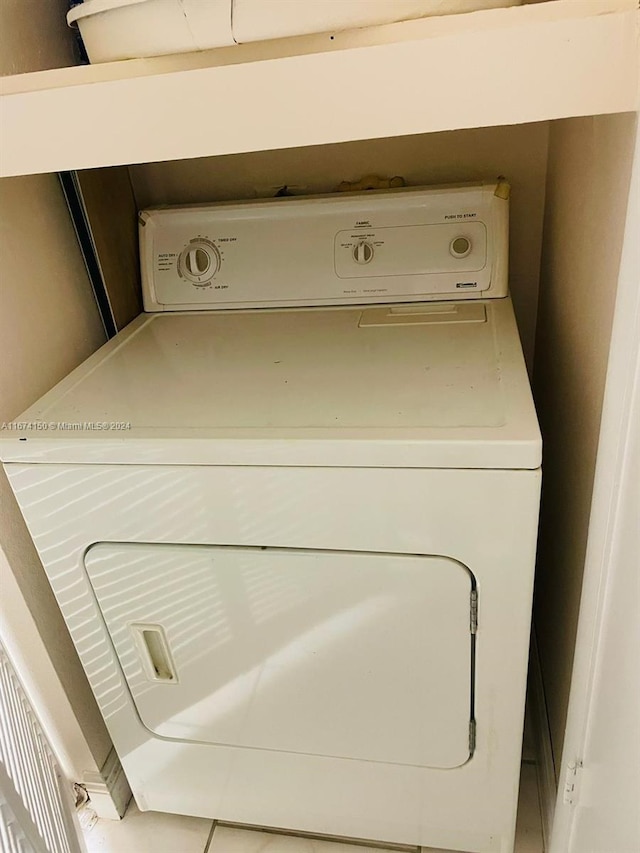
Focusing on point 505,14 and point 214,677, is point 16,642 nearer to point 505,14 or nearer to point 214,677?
point 214,677

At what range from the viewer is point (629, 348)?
0.66 meters

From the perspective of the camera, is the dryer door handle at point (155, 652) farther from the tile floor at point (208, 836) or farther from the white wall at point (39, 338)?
the tile floor at point (208, 836)

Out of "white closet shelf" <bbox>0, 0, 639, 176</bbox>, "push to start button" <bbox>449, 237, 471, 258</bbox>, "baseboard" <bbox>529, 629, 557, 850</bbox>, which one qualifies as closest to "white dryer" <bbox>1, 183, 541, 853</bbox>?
"push to start button" <bbox>449, 237, 471, 258</bbox>

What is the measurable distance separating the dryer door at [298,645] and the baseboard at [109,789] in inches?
11.3

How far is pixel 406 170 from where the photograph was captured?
4.25ft

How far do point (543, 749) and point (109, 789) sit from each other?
33.4 inches

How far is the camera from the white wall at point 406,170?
1.25 metres

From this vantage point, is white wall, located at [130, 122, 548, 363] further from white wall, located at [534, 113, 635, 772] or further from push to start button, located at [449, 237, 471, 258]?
push to start button, located at [449, 237, 471, 258]

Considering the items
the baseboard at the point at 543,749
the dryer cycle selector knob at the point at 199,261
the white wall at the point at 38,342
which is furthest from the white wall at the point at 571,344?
the white wall at the point at 38,342

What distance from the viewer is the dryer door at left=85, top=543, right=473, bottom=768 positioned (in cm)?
89

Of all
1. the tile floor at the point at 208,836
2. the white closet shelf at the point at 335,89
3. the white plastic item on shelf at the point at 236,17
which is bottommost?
the tile floor at the point at 208,836

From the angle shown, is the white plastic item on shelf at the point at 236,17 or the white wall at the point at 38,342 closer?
the white plastic item on shelf at the point at 236,17

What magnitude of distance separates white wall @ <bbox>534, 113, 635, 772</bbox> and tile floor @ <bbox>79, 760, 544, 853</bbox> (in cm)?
18

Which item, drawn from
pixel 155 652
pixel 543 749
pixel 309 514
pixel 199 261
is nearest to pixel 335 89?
pixel 309 514
